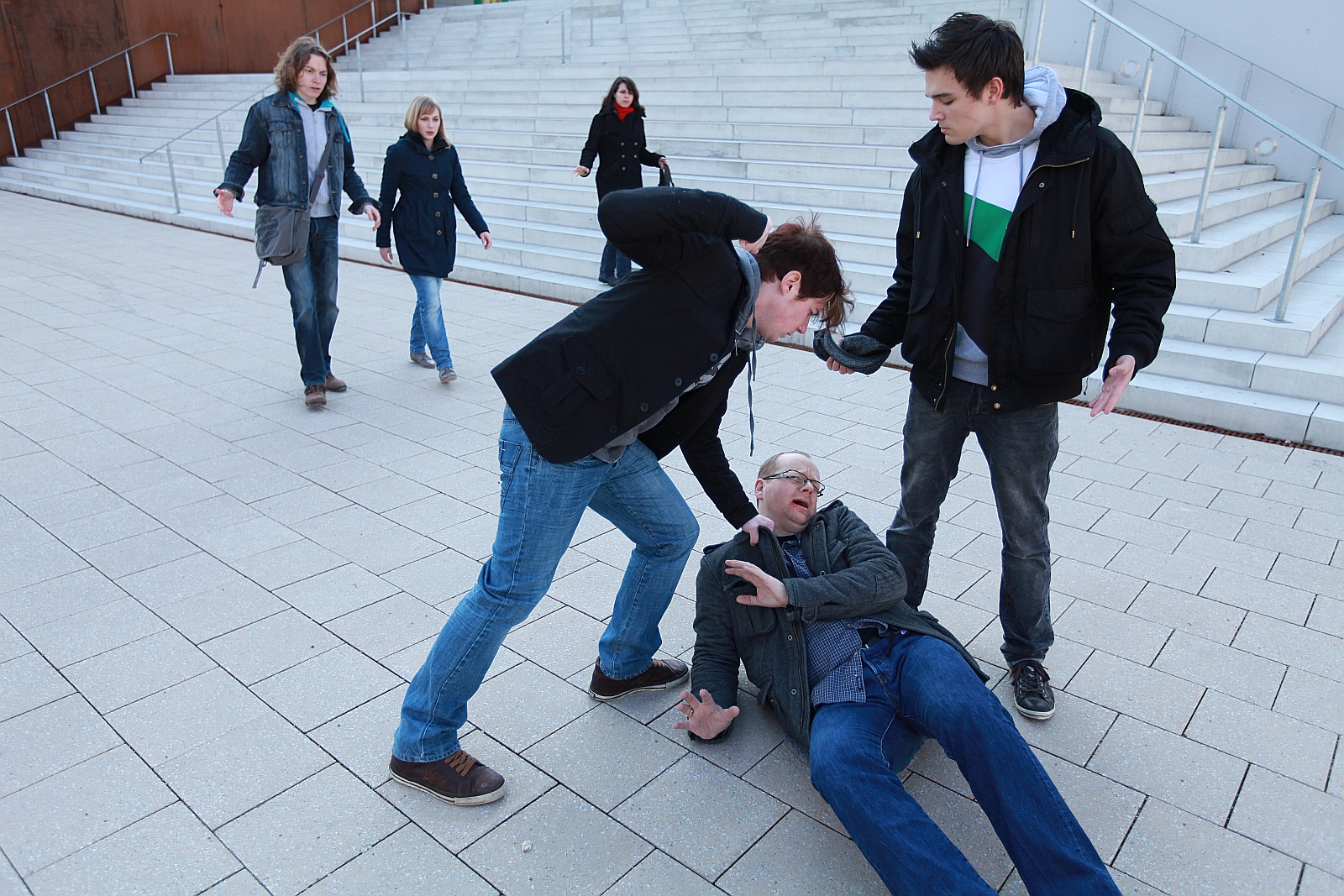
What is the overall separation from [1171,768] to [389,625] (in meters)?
2.48

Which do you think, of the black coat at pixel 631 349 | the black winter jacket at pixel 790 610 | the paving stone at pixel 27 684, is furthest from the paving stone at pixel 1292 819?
the paving stone at pixel 27 684

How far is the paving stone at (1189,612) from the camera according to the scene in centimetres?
325

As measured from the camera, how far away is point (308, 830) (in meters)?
2.26

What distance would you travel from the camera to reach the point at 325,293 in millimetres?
5586

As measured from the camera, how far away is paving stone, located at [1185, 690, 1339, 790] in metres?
2.57

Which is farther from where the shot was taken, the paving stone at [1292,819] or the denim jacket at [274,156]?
the denim jacket at [274,156]

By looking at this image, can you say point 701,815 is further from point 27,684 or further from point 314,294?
point 314,294

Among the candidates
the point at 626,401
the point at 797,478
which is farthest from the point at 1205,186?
the point at 626,401

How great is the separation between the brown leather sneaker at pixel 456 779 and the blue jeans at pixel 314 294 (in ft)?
11.8

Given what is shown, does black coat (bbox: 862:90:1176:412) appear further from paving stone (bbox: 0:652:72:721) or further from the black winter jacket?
paving stone (bbox: 0:652:72:721)

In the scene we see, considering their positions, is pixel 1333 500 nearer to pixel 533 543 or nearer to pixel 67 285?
pixel 533 543

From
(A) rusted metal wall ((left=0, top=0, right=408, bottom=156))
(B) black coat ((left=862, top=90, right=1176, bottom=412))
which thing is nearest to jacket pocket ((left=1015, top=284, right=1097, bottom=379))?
(B) black coat ((left=862, top=90, right=1176, bottom=412))

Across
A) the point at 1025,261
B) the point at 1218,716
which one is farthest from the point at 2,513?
the point at 1218,716

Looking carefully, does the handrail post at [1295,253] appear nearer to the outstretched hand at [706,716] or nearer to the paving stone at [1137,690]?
the paving stone at [1137,690]
